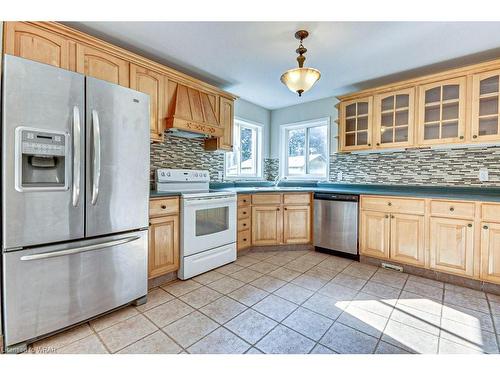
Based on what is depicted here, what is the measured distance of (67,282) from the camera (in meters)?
1.53

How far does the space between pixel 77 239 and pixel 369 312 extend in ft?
7.23

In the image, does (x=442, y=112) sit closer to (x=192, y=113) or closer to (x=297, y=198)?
(x=297, y=198)

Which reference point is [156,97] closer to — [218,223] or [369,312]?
[218,223]

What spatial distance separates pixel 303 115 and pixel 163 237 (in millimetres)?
3163

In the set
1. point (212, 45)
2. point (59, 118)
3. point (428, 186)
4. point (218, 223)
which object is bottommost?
point (218, 223)

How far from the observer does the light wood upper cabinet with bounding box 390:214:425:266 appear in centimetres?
255

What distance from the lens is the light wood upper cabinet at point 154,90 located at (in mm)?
2377

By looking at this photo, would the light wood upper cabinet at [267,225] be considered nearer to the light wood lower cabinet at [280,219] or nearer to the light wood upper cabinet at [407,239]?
the light wood lower cabinet at [280,219]

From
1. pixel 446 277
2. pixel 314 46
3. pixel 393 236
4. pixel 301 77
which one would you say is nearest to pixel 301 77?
pixel 301 77

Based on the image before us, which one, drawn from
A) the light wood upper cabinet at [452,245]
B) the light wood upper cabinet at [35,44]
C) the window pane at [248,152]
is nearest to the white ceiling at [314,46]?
the light wood upper cabinet at [35,44]

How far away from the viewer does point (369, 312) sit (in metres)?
1.87

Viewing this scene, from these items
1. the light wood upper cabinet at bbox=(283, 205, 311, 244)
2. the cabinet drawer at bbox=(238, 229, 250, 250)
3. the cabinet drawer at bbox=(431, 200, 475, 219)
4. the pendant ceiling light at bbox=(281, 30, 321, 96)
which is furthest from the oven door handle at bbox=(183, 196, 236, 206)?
the cabinet drawer at bbox=(431, 200, 475, 219)
